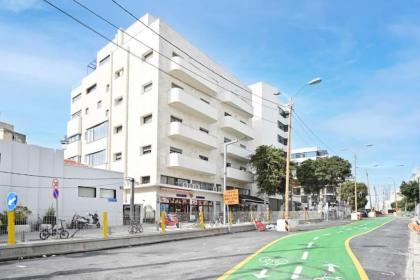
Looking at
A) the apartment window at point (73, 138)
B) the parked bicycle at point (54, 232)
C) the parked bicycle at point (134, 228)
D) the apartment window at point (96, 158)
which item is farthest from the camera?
the apartment window at point (73, 138)

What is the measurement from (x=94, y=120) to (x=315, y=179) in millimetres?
36941

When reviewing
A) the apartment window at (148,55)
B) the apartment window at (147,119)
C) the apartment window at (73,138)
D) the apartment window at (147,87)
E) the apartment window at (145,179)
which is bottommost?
the apartment window at (145,179)

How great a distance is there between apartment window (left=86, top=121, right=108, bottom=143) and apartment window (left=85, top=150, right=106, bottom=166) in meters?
1.98

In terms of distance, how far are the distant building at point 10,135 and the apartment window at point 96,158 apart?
7.97 metres

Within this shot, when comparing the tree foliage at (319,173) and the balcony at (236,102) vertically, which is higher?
the balcony at (236,102)

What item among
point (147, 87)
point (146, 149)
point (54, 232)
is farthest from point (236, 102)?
point (54, 232)

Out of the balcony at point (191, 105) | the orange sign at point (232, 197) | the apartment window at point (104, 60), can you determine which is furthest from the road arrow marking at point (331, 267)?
the apartment window at point (104, 60)

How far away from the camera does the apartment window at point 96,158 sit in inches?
2055

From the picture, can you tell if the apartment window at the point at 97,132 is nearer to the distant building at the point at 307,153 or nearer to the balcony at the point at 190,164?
the balcony at the point at 190,164

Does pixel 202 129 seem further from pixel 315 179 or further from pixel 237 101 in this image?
pixel 315 179

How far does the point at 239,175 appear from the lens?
5712cm

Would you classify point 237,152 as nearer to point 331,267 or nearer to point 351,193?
point 331,267

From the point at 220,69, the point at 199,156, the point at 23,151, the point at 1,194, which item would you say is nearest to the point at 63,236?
the point at 1,194

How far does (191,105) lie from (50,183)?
20.6 m
